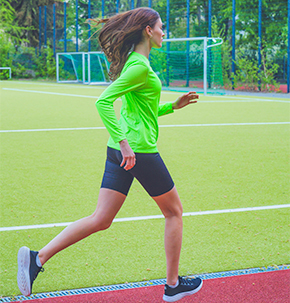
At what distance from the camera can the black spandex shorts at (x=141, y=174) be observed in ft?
9.86

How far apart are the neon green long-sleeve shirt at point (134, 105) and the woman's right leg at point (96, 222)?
1.04 feet

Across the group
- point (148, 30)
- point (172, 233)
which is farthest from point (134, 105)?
point (172, 233)

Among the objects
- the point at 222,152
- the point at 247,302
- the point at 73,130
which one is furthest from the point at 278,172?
the point at 73,130

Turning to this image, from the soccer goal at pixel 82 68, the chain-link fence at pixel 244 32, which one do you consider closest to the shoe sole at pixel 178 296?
the chain-link fence at pixel 244 32

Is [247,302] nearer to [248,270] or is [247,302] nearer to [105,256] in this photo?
[248,270]

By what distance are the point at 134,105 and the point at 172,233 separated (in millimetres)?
844

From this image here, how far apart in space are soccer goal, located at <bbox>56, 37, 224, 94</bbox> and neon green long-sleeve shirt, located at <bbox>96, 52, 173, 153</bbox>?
19.8 m

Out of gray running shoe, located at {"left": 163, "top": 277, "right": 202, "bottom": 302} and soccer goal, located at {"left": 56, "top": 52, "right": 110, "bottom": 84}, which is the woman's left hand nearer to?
gray running shoe, located at {"left": 163, "top": 277, "right": 202, "bottom": 302}

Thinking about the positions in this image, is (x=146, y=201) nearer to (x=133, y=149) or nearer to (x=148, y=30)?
(x=133, y=149)

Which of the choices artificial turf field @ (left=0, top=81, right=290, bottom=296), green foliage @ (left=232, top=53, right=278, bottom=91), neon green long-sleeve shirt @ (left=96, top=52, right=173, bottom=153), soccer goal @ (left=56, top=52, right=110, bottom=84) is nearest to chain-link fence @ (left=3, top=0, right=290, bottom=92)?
green foliage @ (left=232, top=53, right=278, bottom=91)

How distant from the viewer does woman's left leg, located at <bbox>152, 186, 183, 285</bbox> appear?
311 centimetres

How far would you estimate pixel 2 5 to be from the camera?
1801 inches

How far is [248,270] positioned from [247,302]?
51 cm

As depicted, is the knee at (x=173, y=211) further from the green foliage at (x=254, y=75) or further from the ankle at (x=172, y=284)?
the green foliage at (x=254, y=75)
